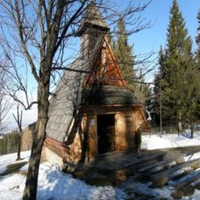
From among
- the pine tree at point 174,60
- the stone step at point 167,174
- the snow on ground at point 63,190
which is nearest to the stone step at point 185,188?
the stone step at point 167,174

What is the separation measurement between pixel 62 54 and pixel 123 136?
616cm

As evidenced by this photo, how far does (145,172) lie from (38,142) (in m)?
4.22

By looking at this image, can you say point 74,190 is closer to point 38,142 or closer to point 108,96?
point 38,142

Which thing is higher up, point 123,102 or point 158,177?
point 123,102

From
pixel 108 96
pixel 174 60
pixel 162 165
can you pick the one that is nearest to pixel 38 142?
pixel 162 165

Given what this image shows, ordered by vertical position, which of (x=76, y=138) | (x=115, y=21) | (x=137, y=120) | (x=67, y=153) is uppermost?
(x=115, y=21)

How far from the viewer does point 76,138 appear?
8703mm

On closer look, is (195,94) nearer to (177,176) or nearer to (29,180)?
(177,176)

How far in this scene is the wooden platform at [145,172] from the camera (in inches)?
247

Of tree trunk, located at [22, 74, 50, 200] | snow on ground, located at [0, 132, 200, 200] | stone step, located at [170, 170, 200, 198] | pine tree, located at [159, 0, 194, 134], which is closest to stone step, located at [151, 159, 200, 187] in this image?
snow on ground, located at [0, 132, 200, 200]

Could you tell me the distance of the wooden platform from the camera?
629 cm

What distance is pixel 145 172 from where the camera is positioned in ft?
23.9

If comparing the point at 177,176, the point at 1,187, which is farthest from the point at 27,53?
the point at 177,176

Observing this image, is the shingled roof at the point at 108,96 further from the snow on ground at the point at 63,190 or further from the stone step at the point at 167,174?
the stone step at the point at 167,174
